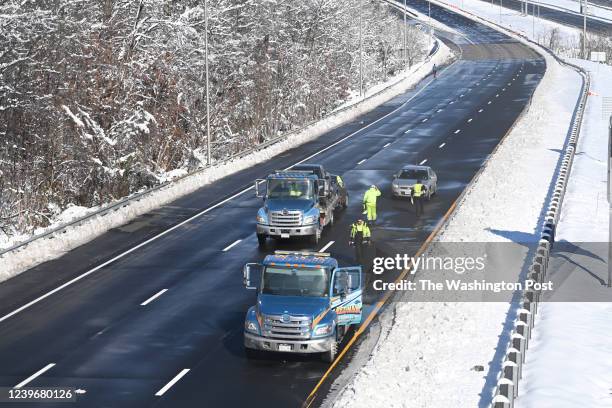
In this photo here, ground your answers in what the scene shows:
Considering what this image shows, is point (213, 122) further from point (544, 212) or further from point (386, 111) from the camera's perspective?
point (544, 212)

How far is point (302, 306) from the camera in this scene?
20047 mm

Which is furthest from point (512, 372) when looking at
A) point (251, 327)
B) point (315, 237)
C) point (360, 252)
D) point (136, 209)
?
point (136, 209)

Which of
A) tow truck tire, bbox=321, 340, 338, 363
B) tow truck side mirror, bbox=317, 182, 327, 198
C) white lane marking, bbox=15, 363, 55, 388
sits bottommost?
white lane marking, bbox=15, 363, 55, 388

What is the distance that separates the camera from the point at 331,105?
3765 inches

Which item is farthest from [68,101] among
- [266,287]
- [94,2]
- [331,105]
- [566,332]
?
[331,105]

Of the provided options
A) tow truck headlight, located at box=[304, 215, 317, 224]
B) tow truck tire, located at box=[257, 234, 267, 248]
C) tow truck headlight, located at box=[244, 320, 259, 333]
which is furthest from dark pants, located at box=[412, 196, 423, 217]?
tow truck headlight, located at box=[244, 320, 259, 333]

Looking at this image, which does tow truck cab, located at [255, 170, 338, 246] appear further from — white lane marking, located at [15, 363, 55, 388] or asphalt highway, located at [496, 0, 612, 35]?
asphalt highway, located at [496, 0, 612, 35]

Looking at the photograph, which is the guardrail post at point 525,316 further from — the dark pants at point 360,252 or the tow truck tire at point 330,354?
the dark pants at point 360,252

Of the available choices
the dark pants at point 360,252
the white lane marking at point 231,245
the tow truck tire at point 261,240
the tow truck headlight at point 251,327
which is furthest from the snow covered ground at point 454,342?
the white lane marking at point 231,245

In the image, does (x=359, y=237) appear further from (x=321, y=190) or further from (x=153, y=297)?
(x=153, y=297)

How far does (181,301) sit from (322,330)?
6355 mm

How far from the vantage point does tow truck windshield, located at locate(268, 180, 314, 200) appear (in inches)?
1251

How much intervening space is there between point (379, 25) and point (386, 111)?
74.0 meters

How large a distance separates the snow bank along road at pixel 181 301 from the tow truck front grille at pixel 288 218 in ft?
3.13
